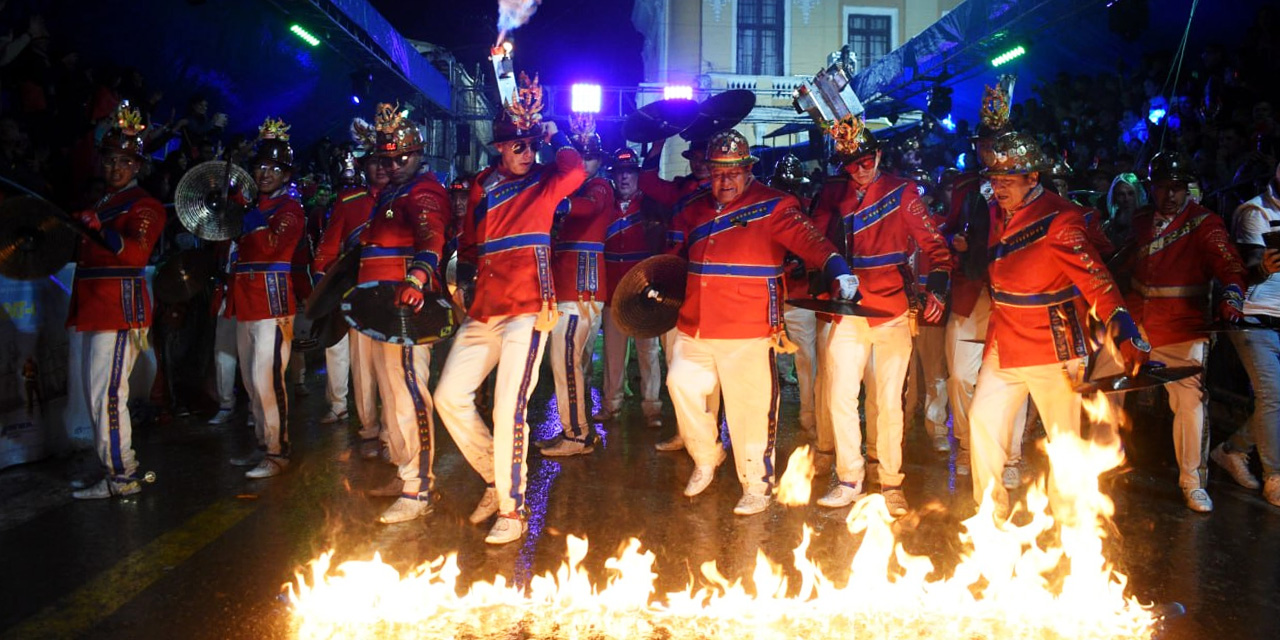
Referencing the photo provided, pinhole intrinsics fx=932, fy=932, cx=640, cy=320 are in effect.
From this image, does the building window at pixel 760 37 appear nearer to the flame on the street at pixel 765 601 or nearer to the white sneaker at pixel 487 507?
the white sneaker at pixel 487 507

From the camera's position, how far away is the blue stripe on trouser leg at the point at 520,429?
5371mm

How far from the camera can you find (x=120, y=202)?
6.26 m

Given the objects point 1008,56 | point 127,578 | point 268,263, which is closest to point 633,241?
point 268,263

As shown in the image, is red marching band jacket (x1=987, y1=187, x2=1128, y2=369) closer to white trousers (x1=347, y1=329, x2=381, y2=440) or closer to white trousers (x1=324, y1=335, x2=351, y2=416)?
white trousers (x1=347, y1=329, x2=381, y2=440)

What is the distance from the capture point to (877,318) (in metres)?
5.81

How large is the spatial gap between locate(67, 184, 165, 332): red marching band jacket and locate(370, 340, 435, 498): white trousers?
68.3 inches

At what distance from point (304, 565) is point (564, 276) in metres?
3.44

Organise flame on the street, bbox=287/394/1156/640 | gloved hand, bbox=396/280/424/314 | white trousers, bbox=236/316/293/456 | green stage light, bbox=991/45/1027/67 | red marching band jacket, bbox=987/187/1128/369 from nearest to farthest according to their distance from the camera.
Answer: flame on the street, bbox=287/394/1156/640 < red marching band jacket, bbox=987/187/1128/369 < gloved hand, bbox=396/280/424/314 < white trousers, bbox=236/316/293/456 < green stage light, bbox=991/45/1027/67

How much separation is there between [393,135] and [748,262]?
2.39 metres

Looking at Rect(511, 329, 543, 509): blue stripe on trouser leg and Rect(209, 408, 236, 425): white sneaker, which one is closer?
Rect(511, 329, 543, 509): blue stripe on trouser leg

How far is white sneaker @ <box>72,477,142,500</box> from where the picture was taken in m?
6.14

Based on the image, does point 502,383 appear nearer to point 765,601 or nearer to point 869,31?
point 765,601

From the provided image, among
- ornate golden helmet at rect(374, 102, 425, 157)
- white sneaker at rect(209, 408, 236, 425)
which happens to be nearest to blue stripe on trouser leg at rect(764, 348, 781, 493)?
ornate golden helmet at rect(374, 102, 425, 157)

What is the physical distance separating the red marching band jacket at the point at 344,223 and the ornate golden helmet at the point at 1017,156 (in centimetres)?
434
